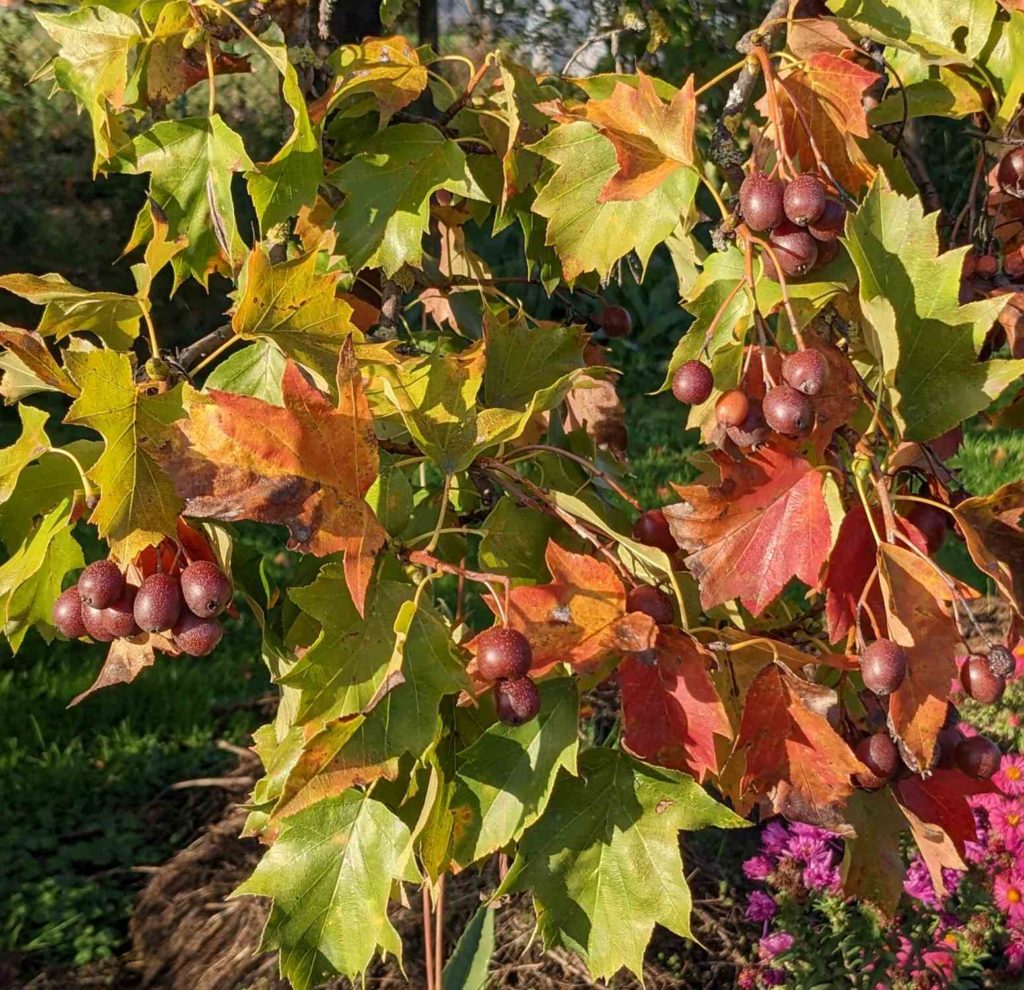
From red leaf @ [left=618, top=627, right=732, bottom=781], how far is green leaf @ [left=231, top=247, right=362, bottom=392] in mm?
358

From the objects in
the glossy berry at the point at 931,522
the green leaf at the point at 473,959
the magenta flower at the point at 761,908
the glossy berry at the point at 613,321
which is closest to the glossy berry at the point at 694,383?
the glossy berry at the point at 931,522

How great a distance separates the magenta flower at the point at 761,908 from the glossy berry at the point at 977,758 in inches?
50.7

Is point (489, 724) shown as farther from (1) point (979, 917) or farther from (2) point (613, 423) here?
(1) point (979, 917)

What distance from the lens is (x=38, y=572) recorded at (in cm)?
109

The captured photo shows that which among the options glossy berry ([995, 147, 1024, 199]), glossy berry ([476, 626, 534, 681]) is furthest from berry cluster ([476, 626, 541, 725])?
glossy berry ([995, 147, 1024, 199])

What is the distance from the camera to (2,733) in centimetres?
297

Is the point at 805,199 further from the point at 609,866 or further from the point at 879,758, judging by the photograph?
the point at 609,866

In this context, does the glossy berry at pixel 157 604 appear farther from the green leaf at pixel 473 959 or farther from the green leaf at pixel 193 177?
the green leaf at pixel 473 959

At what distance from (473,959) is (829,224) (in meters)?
1.27

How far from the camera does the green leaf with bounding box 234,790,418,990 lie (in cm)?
99

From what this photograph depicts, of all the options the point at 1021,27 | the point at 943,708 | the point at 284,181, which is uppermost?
the point at 1021,27

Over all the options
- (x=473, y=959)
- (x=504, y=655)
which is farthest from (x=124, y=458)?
(x=473, y=959)

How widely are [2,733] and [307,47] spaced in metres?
2.34

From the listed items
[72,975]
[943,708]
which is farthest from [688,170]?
[72,975]
